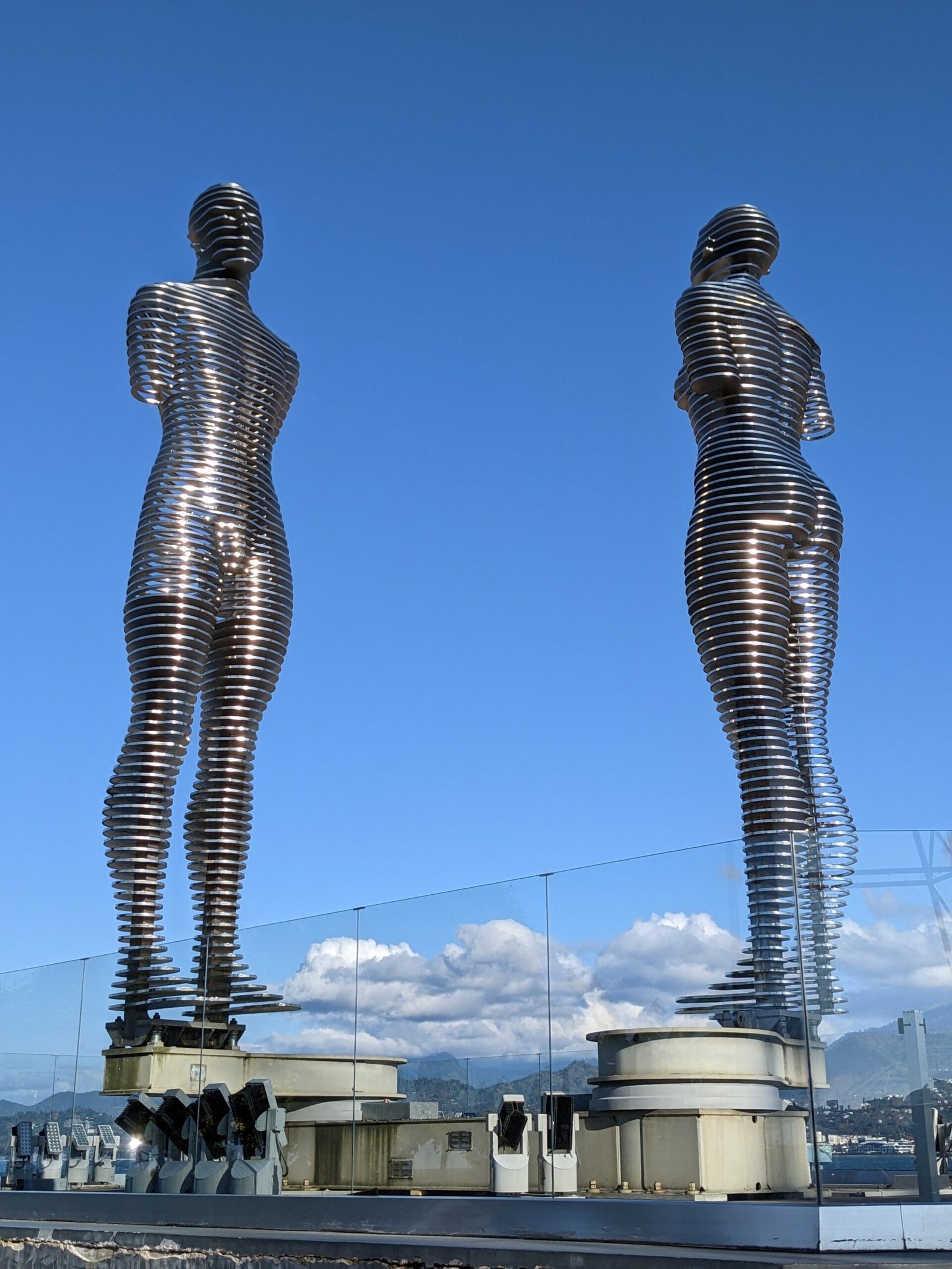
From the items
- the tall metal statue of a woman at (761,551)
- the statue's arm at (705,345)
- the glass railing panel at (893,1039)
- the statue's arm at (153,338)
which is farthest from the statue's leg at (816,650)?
the statue's arm at (153,338)

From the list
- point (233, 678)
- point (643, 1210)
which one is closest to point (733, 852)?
point (643, 1210)

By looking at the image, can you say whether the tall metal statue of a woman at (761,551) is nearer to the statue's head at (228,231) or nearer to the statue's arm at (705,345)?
the statue's arm at (705,345)

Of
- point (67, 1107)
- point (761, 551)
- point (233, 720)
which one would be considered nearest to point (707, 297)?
point (761, 551)

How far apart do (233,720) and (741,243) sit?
12.8 metres

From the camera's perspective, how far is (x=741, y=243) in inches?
1044

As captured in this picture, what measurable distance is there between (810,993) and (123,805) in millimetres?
15360

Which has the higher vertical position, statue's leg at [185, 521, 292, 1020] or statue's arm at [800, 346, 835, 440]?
statue's arm at [800, 346, 835, 440]

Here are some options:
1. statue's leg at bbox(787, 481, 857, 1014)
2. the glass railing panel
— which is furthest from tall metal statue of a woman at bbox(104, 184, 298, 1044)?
the glass railing panel

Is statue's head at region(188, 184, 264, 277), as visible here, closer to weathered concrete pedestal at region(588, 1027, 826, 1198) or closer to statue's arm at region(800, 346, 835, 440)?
statue's arm at region(800, 346, 835, 440)

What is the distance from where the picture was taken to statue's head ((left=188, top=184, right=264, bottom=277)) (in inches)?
1196

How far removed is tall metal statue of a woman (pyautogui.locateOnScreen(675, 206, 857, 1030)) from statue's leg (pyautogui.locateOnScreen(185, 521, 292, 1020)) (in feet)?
28.4

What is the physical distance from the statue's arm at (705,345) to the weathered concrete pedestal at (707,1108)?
12.9 meters

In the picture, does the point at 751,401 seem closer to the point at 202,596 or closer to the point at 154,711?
the point at 202,596

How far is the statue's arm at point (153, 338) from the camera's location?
2775cm
